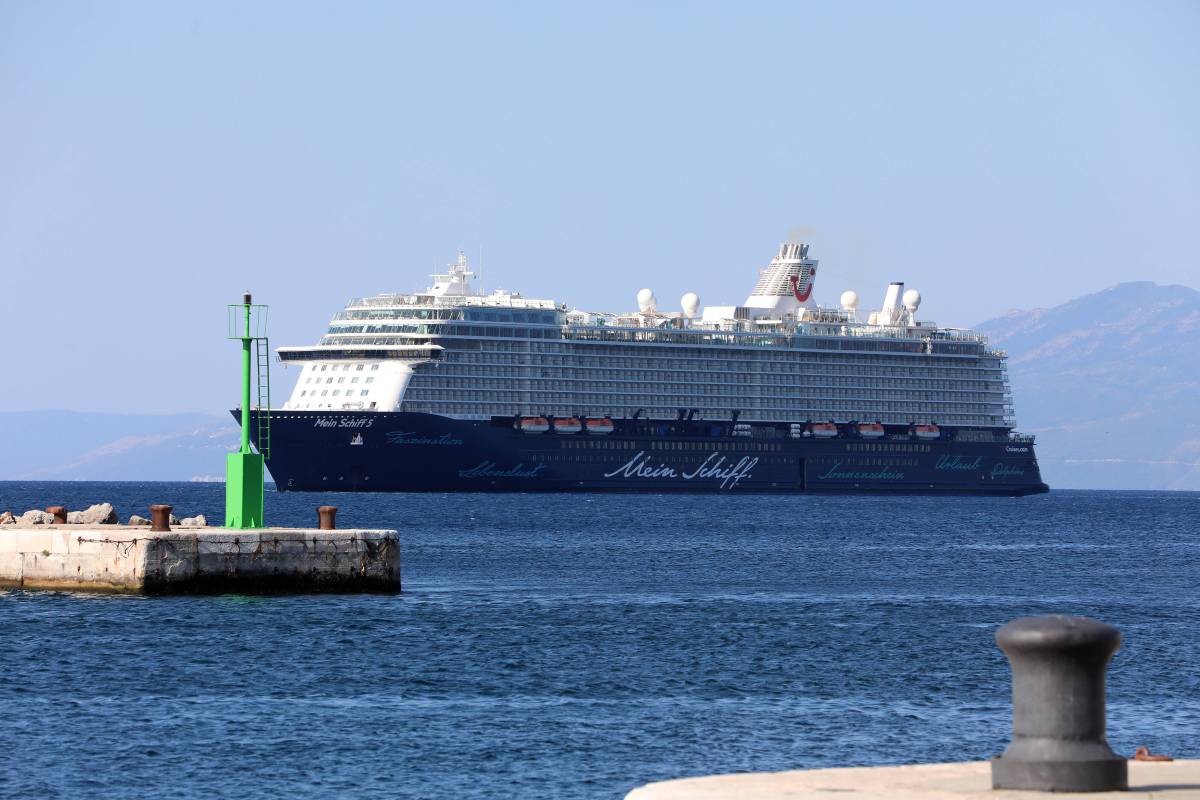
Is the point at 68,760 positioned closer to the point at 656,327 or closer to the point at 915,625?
the point at 915,625

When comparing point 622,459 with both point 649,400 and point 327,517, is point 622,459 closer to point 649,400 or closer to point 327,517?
point 649,400

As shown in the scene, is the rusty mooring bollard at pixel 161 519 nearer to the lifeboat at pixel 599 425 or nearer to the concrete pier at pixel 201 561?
the concrete pier at pixel 201 561

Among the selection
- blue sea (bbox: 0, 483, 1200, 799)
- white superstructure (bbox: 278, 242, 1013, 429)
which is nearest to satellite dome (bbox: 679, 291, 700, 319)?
white superstructure (bbox: 278, 242, 1013, 429)

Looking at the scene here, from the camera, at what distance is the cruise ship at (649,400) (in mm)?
103875

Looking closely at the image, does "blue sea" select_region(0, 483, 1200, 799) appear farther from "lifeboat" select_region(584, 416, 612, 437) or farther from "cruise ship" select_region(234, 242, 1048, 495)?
"lifeboat" select_region(584, 416, 612, 437)

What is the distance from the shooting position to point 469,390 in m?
108

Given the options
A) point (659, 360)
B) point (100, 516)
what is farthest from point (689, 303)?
point (100, 516)

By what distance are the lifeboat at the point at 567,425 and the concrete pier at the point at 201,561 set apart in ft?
248

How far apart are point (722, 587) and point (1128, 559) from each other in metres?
21.1

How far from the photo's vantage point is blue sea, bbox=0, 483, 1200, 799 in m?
18.5

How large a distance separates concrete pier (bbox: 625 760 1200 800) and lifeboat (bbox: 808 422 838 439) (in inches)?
4309

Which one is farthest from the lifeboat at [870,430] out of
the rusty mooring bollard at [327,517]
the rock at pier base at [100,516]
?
the rusty mooring bollard at [327,517]

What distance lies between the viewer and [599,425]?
366 ft

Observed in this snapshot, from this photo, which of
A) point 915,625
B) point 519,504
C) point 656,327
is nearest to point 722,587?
point 915,625
